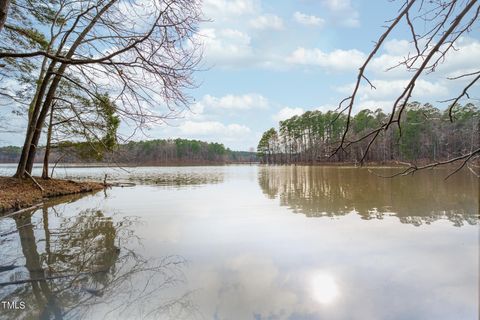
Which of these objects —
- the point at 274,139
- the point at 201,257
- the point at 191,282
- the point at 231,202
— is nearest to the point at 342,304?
the point at 191,282

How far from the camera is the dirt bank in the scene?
9.22m

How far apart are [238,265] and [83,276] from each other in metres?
1.98

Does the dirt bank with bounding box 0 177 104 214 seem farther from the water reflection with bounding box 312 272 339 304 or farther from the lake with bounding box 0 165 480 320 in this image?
the water reflection with bounding box 312 272 339 304

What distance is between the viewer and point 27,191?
36.7 ft

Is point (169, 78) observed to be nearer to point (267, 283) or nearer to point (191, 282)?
point (191, 282)

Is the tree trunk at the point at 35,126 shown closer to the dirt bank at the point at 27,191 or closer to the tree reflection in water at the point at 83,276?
the dirt bank at the point at 27,191

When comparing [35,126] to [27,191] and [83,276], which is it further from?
[83,276]

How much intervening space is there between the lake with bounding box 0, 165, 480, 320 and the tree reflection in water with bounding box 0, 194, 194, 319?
1cm

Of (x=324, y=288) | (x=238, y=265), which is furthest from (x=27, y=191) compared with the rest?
(x=324, y=288)

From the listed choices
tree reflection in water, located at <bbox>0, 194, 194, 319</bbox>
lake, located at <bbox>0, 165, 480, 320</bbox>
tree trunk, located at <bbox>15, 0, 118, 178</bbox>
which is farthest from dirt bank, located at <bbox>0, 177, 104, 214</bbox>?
tree reflection in water, located at <bbox>0, 194, 194, 319</bbox>

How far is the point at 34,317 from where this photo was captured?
9.55ft

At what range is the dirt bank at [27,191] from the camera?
30.3ft

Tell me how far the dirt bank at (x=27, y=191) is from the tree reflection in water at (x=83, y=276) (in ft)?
10.5

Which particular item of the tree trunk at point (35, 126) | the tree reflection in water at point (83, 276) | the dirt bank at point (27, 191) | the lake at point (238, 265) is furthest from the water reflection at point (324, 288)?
the tree trunk at point (35, 126)
